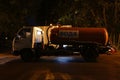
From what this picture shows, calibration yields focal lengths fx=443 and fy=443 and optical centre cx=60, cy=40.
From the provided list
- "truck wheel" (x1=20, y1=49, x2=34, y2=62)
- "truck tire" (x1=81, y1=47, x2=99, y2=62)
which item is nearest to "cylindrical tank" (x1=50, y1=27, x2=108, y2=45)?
"truck tire" (x1=81, y1=47, x2=99, y2=62)

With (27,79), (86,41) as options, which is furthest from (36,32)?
(27,79)

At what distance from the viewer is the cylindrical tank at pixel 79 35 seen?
29609 mm

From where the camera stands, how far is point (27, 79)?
1841 cm

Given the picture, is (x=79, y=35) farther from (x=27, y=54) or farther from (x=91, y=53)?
(x=27, y=54)

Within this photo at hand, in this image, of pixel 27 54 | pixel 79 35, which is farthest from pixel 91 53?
pixel 27 54

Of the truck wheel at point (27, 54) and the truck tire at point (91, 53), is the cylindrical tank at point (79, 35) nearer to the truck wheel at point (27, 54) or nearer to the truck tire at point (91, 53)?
the truck tire at point (91, 53)

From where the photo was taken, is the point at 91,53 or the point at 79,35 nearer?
the point at 91,53

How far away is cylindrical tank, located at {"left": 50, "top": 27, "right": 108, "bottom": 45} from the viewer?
2961 centimetres

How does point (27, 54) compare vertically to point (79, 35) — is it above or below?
below

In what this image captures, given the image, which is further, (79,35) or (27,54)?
(79,35)

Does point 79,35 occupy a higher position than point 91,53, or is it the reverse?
point 79,35

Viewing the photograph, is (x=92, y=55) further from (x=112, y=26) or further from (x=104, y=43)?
(x=112, y=26)

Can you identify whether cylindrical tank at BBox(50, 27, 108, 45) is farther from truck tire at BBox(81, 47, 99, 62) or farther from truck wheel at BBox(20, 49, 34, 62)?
truck wheel at BBox(20, 49, 34, 62)

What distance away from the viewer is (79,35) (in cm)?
2975
